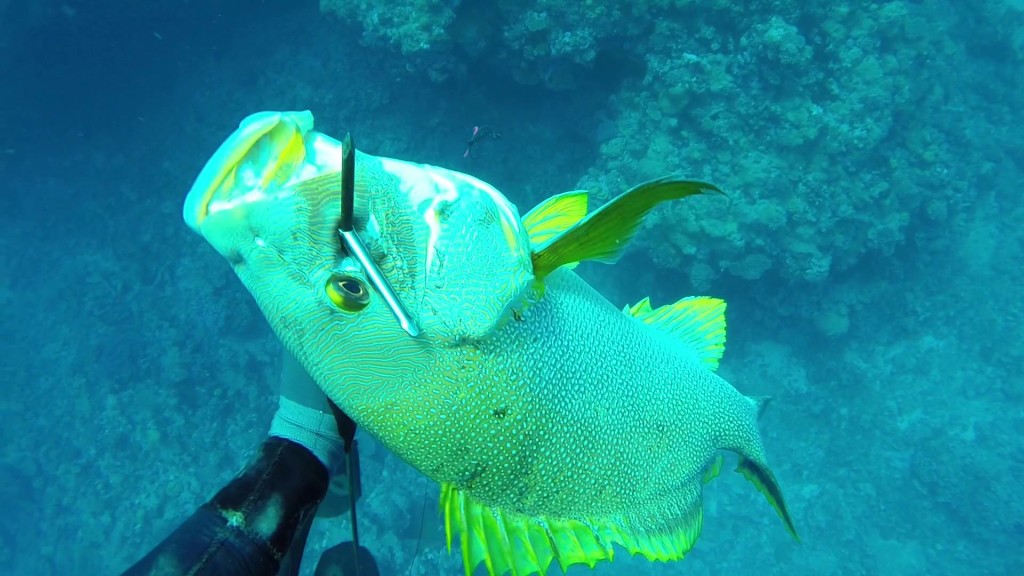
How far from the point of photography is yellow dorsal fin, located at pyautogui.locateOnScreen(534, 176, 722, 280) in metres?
0.80

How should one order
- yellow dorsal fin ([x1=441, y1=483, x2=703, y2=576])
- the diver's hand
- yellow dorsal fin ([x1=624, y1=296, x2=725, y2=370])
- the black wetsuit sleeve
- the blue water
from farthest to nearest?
1. the blue water
2. yellow dorsal fin ([x1=624, y1=296, x2=725, y2=370])
3. the diver's hand
4. the black wetsuit sleeve
5. yellow dorsal fin ([x1=441, y1=483, x2=703, y2=576])

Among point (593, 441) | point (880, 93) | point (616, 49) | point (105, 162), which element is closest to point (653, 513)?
point (593, 441)

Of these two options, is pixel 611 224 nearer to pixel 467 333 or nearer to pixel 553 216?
pixel 467 333

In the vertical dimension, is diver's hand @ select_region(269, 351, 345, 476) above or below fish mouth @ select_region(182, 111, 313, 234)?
below

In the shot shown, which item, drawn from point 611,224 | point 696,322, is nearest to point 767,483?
point 696,322

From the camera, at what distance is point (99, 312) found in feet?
33.0

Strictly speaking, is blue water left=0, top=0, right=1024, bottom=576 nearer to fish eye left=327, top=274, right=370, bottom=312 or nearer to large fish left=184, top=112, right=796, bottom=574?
large fish left=184, top=112, right=796, bottom=574

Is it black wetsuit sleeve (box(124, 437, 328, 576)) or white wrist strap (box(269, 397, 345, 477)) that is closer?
black wetsuit sleeve (box(124, 437, 328, 576))

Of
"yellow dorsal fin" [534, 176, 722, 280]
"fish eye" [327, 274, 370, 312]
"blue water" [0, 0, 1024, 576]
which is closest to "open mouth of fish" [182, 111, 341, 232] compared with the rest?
"fish eye" [327, 274, 370, 312]

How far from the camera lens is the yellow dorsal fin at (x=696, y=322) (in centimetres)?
176

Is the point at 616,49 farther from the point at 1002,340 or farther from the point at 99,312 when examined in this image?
the point at 99,312

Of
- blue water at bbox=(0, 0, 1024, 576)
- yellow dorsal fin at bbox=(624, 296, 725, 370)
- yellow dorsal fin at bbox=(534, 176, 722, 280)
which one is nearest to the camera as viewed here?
yellow dorsal fin at bbox=(534, 176, 722, 280)

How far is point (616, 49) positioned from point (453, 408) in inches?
318

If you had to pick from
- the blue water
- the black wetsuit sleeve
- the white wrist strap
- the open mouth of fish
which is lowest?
the blue water
